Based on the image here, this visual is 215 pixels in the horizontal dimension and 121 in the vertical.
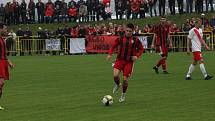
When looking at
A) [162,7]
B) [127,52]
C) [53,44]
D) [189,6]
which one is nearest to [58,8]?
[53,44]

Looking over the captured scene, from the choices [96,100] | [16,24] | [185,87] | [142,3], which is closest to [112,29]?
[142,3]

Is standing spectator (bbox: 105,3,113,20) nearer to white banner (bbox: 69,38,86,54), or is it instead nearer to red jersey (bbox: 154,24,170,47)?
white banner (bbox: 69,38,86,54)

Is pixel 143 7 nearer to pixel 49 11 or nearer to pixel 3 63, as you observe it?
pixel 49 11

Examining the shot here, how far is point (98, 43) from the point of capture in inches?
1690

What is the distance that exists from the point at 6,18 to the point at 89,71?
2486cm

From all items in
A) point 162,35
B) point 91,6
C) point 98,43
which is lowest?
point 98,43

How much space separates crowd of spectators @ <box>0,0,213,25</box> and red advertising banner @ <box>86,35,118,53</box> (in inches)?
191

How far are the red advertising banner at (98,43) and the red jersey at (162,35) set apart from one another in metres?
15.2

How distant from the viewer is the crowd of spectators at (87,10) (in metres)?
46.7

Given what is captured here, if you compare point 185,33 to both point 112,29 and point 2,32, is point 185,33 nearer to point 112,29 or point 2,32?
point 112,29

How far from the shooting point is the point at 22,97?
730 inches

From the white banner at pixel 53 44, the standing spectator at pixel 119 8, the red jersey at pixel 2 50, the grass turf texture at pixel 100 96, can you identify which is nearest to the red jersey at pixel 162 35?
the grass turf texture at pixel 100 96

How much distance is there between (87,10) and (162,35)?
73.0 feet

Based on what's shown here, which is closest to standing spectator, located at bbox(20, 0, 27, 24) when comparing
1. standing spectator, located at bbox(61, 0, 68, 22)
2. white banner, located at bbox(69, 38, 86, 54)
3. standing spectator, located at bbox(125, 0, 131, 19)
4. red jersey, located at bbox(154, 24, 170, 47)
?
standing spectator, located at bbox(61, 0, 68, 22)
